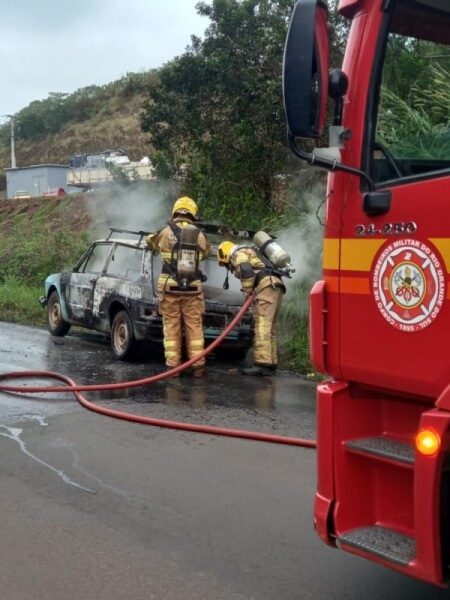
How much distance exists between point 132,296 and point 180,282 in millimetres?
1019

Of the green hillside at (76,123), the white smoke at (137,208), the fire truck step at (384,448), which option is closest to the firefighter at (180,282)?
the fire truck step at (384,448)

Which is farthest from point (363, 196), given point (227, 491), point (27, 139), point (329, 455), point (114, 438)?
point (27, 139)

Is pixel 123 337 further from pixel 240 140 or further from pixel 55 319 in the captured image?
pixel 240 140

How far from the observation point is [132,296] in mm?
9523

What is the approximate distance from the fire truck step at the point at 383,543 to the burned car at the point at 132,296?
21.1ft

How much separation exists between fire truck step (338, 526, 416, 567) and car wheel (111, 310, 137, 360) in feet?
22.0

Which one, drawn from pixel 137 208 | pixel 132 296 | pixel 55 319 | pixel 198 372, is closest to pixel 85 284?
pixel 132 296

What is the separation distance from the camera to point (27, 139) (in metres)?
67.8

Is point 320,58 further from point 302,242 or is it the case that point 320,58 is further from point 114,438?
point 302,242

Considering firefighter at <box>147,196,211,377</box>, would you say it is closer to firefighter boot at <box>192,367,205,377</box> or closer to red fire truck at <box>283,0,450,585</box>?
firefighter boot at <box>192,367,205,377</box>

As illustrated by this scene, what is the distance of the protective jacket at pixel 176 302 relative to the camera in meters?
8.78

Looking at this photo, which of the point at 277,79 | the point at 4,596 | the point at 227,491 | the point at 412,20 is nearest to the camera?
the point at 412,20

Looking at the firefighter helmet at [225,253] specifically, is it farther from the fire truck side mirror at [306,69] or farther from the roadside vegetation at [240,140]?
the fire truck side mirror at [306,69]

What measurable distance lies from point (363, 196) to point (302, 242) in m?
7.82
